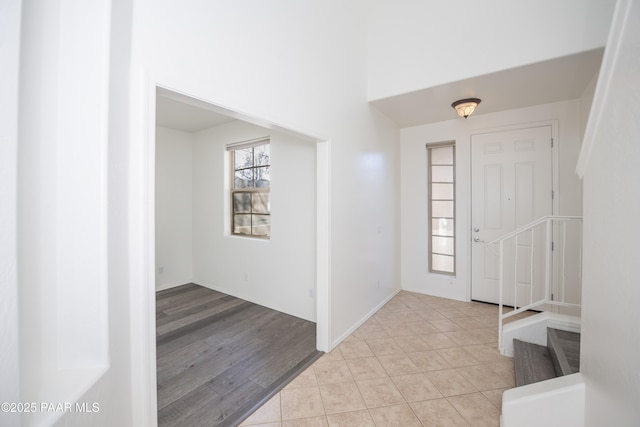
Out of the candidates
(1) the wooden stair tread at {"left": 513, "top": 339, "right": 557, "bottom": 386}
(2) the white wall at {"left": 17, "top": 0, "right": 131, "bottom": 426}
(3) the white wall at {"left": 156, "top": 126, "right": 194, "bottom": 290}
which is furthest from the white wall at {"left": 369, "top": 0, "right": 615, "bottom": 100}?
(3) the white wall at {"left": 156, "top": 126, "right": 194, "bottom": 290}

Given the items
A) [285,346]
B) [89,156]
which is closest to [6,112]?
[89,156]

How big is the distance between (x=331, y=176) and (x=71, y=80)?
6.12ft

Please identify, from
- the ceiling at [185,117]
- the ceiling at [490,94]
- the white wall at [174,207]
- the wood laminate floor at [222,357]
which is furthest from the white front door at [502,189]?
the white wall at [174,207]

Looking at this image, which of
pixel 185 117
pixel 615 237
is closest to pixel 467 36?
pixel 615 237

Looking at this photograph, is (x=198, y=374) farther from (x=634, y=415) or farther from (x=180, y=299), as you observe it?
(x=634, y=415)

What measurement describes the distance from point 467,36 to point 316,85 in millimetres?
1614

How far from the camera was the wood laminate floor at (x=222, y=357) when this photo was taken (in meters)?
1.80

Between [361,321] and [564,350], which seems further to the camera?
[361,321]

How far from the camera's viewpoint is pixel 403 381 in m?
2.08

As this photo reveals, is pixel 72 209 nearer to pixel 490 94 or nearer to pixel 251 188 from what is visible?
pixel 251 188

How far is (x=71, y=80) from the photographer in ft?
3.18

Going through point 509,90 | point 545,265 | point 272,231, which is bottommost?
point 545,265

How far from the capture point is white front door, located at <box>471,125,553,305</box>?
324 cm

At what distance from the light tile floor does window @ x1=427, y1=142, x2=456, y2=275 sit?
1043mm
